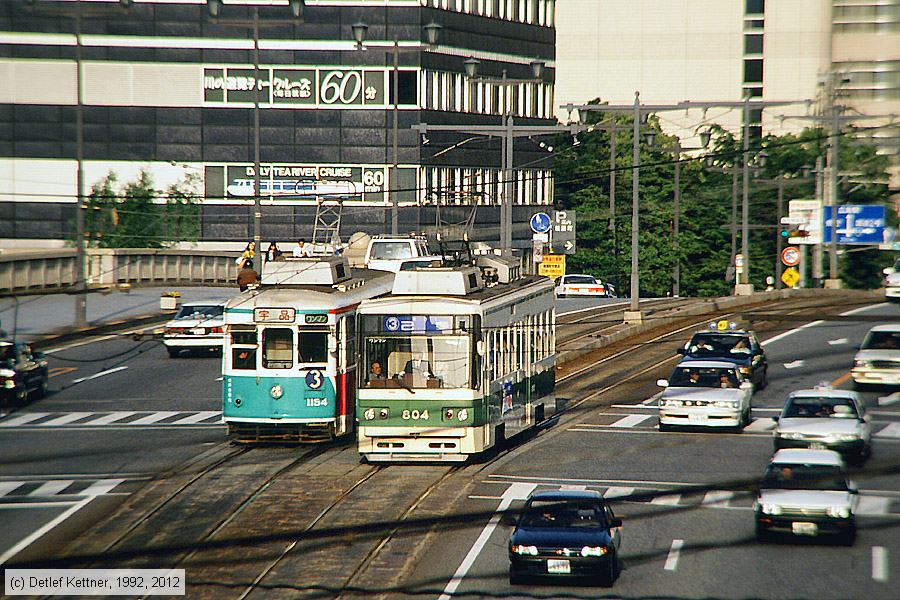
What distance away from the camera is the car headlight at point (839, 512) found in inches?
838

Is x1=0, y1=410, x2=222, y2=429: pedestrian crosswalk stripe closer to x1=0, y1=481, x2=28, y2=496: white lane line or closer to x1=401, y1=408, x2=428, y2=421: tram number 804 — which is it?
x1=0, y1=481, x2=28, y2=496: white lane line

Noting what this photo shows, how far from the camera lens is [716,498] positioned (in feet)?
84.3

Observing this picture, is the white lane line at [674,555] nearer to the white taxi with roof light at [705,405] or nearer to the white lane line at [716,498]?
the white lane line at [716,498]

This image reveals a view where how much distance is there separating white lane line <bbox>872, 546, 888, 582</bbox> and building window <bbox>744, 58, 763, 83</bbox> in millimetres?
90429

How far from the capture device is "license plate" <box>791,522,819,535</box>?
21.3 meters

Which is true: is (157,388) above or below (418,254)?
below

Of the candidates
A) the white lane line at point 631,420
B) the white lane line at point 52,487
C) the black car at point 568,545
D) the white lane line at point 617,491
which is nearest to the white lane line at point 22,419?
the white lane line at point 52,487

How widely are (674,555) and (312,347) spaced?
9.94 metres

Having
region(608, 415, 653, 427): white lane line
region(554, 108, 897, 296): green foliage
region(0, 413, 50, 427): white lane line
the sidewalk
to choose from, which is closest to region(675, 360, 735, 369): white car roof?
region(608, 415, 653, 427): white lane line

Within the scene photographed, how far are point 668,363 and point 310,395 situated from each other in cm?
1962

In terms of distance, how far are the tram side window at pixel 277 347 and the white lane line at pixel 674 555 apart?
9.72 metres

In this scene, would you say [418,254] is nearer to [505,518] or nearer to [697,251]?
[505,518]

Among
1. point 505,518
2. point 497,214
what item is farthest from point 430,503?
point 497,214

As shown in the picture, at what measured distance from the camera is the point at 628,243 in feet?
300
